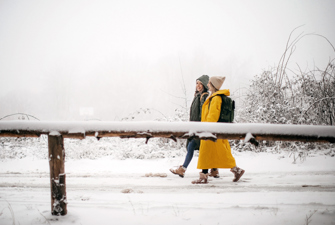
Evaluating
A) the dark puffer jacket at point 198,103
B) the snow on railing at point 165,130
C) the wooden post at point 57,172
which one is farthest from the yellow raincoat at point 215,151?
the wooden post at point 57,172

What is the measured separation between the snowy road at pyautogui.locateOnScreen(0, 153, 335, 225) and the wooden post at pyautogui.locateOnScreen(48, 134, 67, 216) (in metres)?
0.19

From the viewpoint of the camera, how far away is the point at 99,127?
2.31 metres

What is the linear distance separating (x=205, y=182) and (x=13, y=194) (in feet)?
11.2

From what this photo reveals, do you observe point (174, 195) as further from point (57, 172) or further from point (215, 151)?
point (57, 172)

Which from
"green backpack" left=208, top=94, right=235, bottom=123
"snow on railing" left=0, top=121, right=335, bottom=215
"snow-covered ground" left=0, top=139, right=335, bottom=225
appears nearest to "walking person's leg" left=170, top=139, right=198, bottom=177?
"snow-covered ground" left=0, top=139, right=335, bottom=225

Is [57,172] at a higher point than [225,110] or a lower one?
lower

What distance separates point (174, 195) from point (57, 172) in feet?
5.89

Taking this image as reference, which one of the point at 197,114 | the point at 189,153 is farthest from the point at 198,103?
the point at 189,153

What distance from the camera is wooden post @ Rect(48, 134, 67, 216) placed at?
2.28 m

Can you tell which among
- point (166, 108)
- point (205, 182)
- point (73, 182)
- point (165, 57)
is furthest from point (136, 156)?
point (165, 57)

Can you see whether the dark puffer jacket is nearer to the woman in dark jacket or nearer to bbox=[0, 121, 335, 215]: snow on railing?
the woman in dark jacket

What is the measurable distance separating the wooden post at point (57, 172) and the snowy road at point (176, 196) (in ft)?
0.61

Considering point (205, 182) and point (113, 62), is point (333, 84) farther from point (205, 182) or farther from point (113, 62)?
point (113, 62)

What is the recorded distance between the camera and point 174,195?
322 centimetres
